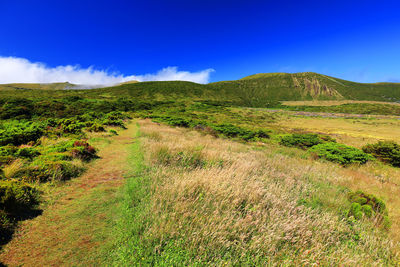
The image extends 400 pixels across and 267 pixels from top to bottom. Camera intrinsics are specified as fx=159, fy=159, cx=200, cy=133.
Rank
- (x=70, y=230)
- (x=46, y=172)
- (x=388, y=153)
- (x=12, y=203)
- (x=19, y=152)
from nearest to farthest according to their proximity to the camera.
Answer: (x=70, y=230) < (x=12, y=203) < (x=46, y=172) < (x=19, y=152) < (x=388, y=153)

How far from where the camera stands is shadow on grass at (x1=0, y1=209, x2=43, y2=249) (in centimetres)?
261

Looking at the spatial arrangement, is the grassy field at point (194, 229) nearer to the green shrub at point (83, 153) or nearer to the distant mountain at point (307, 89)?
the green shrub at point (83, 153)

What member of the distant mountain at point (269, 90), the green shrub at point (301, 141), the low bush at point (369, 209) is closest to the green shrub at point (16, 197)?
the low bush at point (369, 209)

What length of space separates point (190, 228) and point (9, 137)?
10786 millimetres

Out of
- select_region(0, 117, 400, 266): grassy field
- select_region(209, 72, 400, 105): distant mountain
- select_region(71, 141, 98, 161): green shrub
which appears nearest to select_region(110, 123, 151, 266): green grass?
select_region(0, 117, 400, 266): grassy field

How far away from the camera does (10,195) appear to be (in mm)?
3207

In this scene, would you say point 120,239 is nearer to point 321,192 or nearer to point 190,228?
point 190,228

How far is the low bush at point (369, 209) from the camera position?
151 inches

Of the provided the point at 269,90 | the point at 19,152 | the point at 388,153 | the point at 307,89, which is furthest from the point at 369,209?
the point at 307,89

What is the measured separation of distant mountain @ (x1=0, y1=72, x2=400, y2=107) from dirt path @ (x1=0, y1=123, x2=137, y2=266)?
9467 centimetres

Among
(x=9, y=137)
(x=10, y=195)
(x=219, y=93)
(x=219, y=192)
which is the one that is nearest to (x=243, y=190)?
(x=219, y=192)

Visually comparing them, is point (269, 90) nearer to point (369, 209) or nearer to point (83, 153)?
point (369, 209)

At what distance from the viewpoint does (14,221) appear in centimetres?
302

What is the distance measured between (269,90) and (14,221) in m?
166
